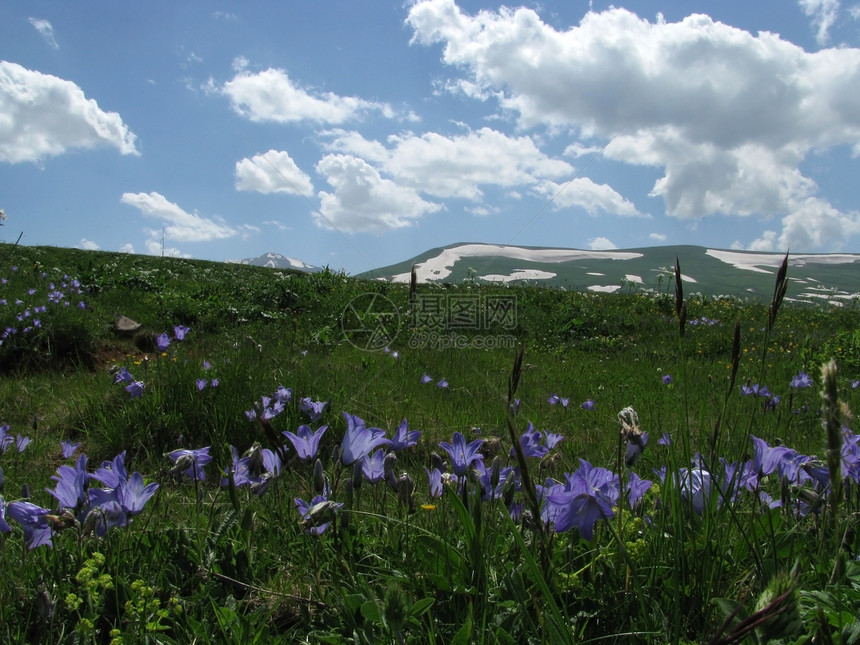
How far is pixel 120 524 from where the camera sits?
1.55m

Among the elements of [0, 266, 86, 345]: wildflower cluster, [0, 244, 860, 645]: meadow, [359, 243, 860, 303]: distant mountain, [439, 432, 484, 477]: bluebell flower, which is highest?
[359, 243, 860, 303]: distant mountain

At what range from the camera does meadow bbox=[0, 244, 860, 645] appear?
4.44 ft

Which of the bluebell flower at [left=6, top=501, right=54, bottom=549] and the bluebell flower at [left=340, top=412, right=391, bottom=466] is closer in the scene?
the bluebell flower at [left=6, top=501, right=54, bottom=549]

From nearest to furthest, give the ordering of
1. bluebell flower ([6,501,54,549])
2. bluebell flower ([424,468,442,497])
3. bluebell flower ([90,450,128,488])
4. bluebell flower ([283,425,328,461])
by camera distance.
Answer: bluebell flower ([6,501,54,549])
bluebell flower ([90,450,128,488])
bluebell flower ([283,425,328,461])
bluebell flower ([424,468,442,497])

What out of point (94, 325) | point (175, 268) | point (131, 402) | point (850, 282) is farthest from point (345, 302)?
point (850, 282)

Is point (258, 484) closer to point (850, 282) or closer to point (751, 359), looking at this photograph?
point (751, 359)

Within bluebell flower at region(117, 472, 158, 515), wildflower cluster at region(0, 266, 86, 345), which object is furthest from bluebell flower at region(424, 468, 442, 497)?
wildflower cluster at region(0, 266, 86, 345)

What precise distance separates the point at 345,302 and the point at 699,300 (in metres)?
9.44

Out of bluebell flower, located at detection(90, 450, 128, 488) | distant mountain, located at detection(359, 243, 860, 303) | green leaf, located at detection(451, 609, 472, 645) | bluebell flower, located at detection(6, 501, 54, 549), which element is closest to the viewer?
green leaf, located at detection(451, 609, 472, 645)

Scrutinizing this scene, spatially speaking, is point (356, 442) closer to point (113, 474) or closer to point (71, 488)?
point (113, 474)

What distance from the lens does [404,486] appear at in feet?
5.66

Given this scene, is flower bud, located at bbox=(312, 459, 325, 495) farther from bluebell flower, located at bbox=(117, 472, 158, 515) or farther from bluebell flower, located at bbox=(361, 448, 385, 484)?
bluebell flower, located at bbox=(117, 472, 158, 515)

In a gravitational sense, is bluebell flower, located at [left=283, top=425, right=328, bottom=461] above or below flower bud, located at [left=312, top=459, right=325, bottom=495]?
above

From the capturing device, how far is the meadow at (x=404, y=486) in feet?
4.44
